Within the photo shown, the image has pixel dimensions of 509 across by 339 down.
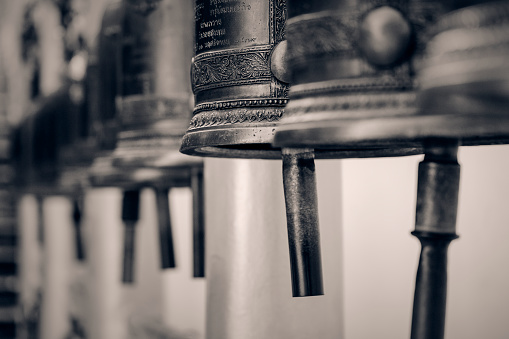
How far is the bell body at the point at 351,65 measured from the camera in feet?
1.78

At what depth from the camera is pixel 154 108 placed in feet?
3.64

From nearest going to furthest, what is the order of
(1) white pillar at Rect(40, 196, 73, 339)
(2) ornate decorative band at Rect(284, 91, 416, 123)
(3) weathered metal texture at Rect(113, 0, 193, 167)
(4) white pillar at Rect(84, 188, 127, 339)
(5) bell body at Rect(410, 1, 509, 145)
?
(5) bell body at Rect(410, 1, 509, 145) < (2) ornate decorative band at Rect(284, 91, 416, 123) < (3) weathered metal texture at Rect(113, 0, 193, 167) < (4) white pillar at Rect(84, 188, 127, 339) < (1) white pillar at Rect(40, 196, 73, 339)

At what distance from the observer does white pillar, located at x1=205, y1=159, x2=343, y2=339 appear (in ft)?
4.05

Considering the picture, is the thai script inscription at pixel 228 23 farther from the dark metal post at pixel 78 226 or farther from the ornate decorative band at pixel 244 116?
the dark metal post at pixel 78 226

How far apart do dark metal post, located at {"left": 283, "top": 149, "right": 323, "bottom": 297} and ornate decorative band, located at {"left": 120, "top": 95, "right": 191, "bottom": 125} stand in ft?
1.37

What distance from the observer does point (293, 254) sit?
0.72 m

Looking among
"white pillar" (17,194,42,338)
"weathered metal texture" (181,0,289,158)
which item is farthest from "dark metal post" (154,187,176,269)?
"white pillar" (17,194,42,338)

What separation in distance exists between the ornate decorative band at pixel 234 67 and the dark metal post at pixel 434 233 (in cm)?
21

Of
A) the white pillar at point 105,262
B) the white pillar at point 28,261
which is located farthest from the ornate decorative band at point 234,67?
the white pillar at point 28,261

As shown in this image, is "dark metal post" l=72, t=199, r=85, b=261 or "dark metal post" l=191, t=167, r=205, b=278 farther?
"dark metal post" l=72, t=199, r=85, b=261

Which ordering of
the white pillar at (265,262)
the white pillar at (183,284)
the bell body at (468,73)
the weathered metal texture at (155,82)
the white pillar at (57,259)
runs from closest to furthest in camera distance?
the bell body at (468,73) → the weathered metal texture at (155,82) → the white pillar at (265,262) → the white pillar at (183,284) → the white pillar at (57,259)

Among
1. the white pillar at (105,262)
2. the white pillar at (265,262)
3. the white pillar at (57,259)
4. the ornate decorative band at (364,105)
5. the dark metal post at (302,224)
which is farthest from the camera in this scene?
the white pillar at (57,259)

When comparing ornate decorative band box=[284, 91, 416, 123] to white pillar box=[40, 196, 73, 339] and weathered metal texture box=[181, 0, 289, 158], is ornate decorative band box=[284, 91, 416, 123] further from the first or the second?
white pillar box=[40, 196, 73, 339]

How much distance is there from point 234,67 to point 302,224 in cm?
18
